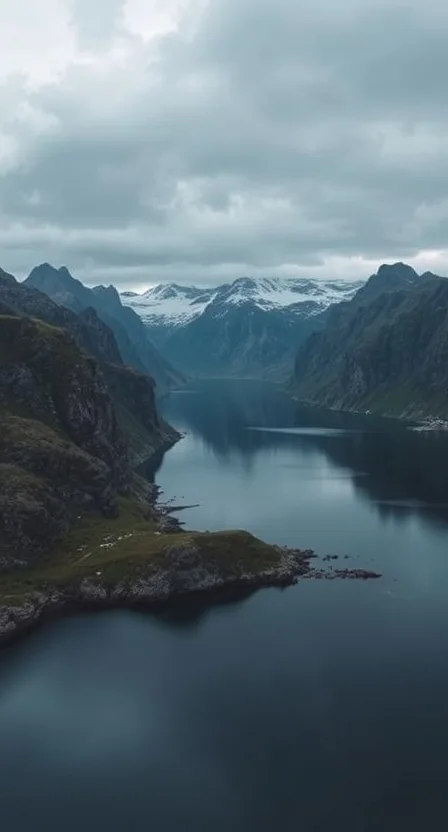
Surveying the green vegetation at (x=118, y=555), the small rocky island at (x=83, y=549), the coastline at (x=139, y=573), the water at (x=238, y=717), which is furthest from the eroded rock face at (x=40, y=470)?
the water at (x=238, y=717)

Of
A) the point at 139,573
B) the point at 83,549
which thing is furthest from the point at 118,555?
the point at 83,549

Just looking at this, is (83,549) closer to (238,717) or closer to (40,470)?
(40,470)

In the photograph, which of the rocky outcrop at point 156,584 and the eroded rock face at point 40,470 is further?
the eroded rock face at point 40,470

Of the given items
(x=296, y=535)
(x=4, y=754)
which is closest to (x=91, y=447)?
(x=296, y=535)

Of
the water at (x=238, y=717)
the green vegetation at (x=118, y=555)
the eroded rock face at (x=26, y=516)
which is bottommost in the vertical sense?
the water at (x=238, y=717)

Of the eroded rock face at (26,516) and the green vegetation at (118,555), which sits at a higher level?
the eroded rock face at (26,516)

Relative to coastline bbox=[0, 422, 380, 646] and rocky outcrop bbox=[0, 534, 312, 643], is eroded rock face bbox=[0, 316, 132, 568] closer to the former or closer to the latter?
coastline bbox=[0, 422, 380, 646]

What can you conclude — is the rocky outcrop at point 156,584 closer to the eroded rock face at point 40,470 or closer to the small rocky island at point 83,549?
the small rocky island at point 83,549

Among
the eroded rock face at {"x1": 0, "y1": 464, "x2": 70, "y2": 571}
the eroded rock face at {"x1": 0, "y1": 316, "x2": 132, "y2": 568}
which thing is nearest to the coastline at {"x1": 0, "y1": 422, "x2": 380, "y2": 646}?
the eroded rock face at {"x1": 0, "y1": 464, "x2": 70, "y2": 571}

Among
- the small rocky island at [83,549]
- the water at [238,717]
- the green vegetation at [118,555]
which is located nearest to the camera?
the water at [238,717]

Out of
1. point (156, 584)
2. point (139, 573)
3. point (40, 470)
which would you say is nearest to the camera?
point (156, 584)
